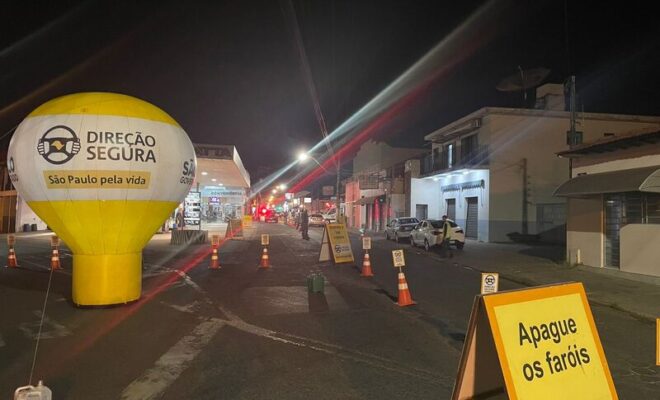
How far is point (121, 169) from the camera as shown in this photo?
895cm

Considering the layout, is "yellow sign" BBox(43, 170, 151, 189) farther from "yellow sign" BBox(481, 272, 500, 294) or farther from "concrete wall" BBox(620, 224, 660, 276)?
"concrete wall" BBox(620, 224, 660, 276)

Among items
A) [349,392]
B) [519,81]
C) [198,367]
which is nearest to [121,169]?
[198,367]

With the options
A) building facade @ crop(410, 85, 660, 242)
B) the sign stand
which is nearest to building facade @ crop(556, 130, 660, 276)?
the sign stand

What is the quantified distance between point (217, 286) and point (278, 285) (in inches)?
59.7

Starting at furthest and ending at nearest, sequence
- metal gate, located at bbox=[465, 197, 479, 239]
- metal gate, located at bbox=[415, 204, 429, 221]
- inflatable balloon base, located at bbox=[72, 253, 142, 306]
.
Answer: metal gate, located at bbox=[415, 204, 429, 221]
metal gate, located at bbox=[465, 197, 479, 239]
inflatable balloon base, located at bbox=[72, 253, 142, 306]

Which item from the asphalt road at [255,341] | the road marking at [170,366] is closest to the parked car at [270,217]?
the asphalt road at [255,341]

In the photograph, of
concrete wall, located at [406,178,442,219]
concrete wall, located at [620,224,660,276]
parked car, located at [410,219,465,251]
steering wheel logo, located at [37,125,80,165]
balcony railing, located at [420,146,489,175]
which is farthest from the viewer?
concrete wall, located at [406,178,442,219]

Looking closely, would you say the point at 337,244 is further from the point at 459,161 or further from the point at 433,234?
the point at 459,161

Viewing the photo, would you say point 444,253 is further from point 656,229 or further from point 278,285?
point 278,285

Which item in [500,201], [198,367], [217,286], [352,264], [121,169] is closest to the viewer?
[198,367]

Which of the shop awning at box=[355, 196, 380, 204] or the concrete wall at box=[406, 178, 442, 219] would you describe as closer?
the concrete wall at box=[406, 178, 442, 219]

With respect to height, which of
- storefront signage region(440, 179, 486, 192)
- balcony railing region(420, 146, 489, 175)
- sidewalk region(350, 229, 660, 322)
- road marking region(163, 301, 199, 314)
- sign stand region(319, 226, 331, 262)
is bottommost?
road marking region(163, 301, 199, 314)

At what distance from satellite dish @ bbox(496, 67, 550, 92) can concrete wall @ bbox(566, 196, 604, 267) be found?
16.8m

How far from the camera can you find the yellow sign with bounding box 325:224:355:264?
1670 centimetres
